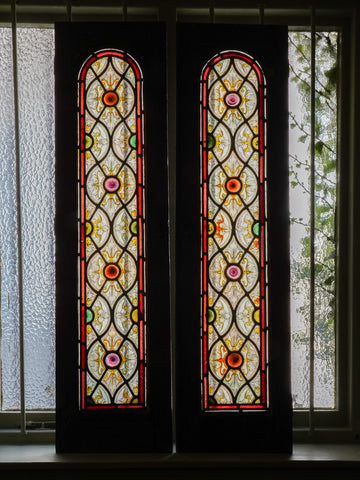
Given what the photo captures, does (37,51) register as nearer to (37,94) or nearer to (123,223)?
(37,94)

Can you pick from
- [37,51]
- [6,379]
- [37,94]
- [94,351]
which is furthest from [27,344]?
[37,51]

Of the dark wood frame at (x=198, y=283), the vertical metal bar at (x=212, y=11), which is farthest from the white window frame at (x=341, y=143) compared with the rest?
the dark wood frame at (x=198, y=283)

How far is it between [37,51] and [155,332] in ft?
3.81

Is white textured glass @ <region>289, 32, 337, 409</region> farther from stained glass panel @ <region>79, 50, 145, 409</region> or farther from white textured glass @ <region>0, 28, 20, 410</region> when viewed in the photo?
white textured glass @ <region>0, 28, 20, 410</region>

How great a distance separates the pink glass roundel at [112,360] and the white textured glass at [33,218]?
0.85 ft

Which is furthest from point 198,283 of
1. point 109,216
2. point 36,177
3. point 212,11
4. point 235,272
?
point 212,11

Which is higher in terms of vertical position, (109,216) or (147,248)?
(109,216)

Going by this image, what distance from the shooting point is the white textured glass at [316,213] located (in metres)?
2.25

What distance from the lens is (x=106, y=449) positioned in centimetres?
210

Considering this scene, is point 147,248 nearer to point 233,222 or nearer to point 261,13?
point 233,222

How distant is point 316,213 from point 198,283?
0.55m

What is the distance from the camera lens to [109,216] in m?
2.12

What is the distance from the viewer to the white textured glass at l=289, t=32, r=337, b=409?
7.37ft

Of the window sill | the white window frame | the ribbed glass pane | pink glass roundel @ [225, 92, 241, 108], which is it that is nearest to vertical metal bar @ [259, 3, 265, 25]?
the white window frame
